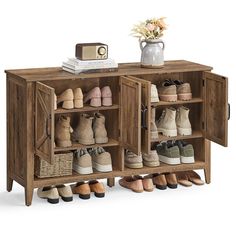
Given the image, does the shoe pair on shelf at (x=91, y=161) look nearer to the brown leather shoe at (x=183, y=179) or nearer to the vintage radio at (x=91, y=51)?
the brown leather shoe at (x=183, y=179)

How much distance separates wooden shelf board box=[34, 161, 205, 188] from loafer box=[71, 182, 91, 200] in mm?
67

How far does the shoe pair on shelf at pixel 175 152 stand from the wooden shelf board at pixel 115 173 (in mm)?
52

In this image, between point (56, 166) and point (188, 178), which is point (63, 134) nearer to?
point (56, 166)

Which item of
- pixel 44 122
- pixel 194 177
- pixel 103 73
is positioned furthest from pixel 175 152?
pixel 44 122

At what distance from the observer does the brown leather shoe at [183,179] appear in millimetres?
9852

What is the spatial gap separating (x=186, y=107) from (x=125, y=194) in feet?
3.29

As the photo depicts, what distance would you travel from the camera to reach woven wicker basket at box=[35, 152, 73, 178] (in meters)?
9.32

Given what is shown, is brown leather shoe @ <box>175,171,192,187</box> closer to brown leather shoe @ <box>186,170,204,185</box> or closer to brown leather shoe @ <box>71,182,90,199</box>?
brown leather shoe @ <box>186,170,204,185</box>

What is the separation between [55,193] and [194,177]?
1403 millimetres

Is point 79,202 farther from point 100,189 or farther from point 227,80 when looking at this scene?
point 227,80

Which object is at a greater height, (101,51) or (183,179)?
(101,51)

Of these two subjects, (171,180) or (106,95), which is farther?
(171,180)

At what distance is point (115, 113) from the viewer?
9.57 m

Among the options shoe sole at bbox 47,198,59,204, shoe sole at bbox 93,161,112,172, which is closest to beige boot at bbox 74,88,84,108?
shoe sole at bbox 93,161,112,172
